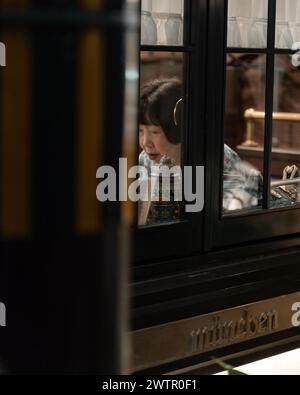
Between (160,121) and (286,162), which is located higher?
(160,121)

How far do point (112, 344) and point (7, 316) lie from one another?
0.38 feet

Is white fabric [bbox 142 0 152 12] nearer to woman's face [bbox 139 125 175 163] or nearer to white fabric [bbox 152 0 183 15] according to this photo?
white fabric [bbox 152 0 183 15]

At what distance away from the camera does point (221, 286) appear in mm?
3340

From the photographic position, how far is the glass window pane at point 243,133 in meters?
3.65

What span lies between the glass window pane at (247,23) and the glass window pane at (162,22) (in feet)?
0.89

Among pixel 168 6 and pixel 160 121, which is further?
pixel 160 121

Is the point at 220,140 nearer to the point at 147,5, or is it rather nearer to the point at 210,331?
the point at 147,5

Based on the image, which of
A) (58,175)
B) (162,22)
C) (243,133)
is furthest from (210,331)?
(243,133)

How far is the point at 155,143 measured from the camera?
336cm

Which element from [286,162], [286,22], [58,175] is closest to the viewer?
[58,175]

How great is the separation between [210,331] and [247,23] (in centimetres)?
123

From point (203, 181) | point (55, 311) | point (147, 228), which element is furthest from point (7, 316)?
point (203, 181)

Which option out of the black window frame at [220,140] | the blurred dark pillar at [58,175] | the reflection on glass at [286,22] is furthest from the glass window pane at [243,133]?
the blurred dark pillar at [58,175]

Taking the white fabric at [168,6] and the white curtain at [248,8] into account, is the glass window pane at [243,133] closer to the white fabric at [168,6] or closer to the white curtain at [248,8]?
the white curtain at [248,8]
